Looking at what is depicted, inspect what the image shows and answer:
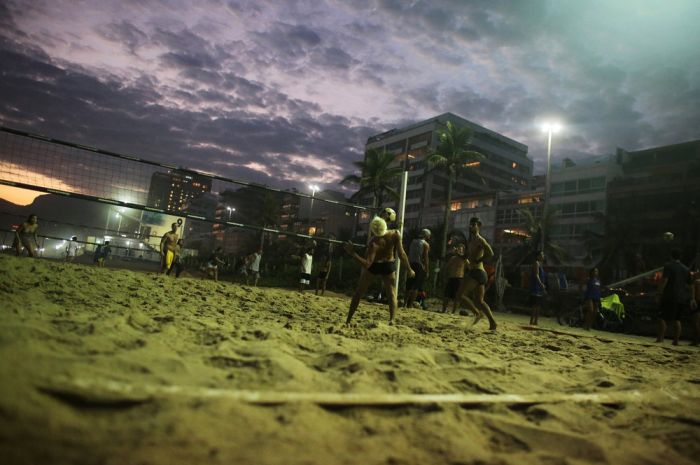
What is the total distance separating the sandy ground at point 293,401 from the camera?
1.44m

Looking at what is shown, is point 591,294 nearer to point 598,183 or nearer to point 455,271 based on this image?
point 455,271

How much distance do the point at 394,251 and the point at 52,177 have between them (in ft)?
20.3

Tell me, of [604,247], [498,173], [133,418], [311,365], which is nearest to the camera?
[133,418]

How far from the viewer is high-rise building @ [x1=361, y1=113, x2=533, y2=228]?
65.2m

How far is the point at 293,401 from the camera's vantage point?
1848 mm

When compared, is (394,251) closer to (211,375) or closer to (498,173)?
(211,375)

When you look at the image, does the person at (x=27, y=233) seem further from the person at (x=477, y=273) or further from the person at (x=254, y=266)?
the person at (x=477, y=273)

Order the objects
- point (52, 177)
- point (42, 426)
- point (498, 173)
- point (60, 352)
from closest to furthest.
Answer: point (42, 426), point (60, 352), point (52, 177), point (498, 173)

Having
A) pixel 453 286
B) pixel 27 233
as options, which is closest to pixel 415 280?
pixel 453 286

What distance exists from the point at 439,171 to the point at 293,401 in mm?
66896

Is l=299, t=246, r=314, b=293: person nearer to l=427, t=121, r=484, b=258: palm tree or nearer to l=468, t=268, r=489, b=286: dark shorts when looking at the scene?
l=468, t=268, r=489, b=286: dark shorts

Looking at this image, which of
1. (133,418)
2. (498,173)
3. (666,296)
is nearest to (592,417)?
(133,418)

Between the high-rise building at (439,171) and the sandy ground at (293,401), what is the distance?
58.1 m

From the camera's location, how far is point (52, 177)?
6973mm
